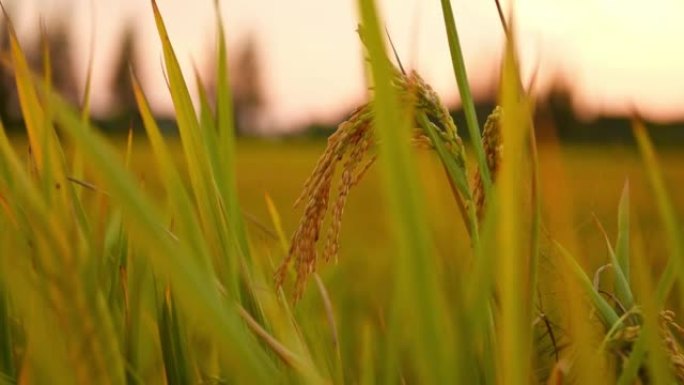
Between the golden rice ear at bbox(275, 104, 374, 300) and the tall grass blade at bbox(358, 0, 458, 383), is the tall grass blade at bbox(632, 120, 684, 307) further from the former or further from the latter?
the tall grass blade at bbox(358, 0, 458, 383)

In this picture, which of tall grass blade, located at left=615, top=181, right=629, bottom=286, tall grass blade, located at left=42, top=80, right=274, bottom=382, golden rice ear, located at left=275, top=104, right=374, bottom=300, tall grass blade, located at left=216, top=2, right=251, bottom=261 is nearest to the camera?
tall grass blade, located at left=42, top=80, right=274, bottom=382

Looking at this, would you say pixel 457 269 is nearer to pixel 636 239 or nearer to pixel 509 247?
pixel 636 239

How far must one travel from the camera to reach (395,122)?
426 millimetres

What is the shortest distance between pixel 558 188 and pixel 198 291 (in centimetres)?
30

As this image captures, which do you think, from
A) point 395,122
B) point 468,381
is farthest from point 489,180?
point 395,122

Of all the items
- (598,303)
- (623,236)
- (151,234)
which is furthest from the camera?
(623,236)

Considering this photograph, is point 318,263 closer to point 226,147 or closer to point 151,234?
point 226,147

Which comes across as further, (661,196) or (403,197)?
(661,196)

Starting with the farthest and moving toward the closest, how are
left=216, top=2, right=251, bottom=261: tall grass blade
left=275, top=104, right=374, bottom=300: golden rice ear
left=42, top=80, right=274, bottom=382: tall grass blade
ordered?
left=216, top=2, right=251, bottom=261: tall grass blade → left=275, top=104, right=374, bottom=300: golden rice ear → left=42, top=80, right=274, bottom=382: tall grass blade

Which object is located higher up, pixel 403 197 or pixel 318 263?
pixel 403 197

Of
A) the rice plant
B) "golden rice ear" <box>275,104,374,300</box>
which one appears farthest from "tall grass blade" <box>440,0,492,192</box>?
"golden rice ear" <box>275,104,374,300</box>

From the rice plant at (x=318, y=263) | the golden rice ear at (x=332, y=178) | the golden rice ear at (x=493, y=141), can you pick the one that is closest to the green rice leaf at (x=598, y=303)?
the rice plant at (x=318, y=263)

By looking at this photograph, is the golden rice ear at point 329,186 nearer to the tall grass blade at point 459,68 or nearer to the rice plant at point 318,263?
the rice plant at point 318,263

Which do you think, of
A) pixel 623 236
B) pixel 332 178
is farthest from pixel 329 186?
pixel 623 236
